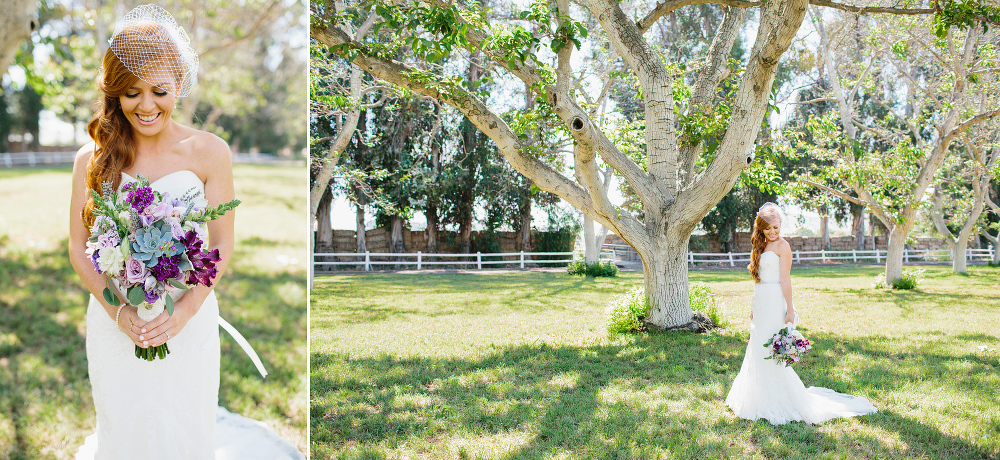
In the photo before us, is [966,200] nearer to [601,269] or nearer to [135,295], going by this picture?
[601,269]

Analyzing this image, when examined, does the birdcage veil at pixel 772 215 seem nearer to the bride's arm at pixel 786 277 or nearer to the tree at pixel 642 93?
the bride's arm at pixel 786 277

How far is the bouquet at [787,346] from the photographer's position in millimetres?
3484

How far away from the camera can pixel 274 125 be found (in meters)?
38.1

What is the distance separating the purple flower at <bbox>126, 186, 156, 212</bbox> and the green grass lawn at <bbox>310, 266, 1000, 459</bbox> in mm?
1961

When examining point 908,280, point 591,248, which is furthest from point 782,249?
point 591,248

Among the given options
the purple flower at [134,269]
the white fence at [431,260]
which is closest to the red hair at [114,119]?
the purple flower at [134,269]

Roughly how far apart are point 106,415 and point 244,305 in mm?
4373

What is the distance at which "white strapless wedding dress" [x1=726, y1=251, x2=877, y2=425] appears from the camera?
3.60 m

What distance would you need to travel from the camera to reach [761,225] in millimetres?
3709

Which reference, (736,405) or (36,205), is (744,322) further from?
(36,205)

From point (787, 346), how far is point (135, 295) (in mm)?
3544

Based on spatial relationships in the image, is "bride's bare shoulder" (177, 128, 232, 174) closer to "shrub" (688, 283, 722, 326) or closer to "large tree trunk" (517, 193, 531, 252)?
"shrub" (688, 283, 722, 326)

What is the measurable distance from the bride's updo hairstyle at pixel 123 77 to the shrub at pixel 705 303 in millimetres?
5943

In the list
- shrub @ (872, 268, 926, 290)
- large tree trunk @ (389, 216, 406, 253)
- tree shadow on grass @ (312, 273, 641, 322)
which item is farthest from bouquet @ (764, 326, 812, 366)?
large tree trunk @ (389, 216, 406, 253)
